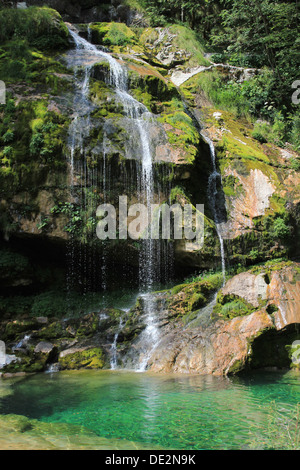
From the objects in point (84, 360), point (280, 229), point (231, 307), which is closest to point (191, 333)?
point (231, 307)

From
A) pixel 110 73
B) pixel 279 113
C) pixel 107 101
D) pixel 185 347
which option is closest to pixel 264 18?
pixel 279 113

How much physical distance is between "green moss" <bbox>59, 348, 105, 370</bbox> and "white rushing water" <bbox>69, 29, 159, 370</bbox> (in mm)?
365

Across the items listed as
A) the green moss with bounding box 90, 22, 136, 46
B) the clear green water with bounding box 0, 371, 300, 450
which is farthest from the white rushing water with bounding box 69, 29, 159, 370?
the green moss with bounding box 90, 22, 136, 46

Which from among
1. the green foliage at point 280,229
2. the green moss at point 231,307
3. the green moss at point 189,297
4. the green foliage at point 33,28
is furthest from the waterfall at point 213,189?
the green foliage at point 33,28

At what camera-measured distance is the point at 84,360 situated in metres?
8.88

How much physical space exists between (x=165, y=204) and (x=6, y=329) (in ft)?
20.3

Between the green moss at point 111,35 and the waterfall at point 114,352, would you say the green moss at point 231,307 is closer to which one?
the waterfall at point 114,352

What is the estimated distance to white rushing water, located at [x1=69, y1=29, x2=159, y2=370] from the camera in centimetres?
975

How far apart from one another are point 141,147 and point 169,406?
8.58m

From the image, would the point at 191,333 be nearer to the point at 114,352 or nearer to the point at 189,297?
the point at 189,297

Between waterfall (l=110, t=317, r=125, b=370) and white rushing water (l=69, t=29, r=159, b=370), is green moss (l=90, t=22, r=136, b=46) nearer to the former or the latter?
white rushing water (l=69, t=29, r=159, b=370)

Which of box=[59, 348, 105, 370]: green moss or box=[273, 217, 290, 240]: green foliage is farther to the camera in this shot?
box=[273, 217, 290, 240]: green foliage

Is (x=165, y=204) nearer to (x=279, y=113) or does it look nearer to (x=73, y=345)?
(x=73, y=345)

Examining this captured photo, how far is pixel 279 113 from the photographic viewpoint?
1706cm
